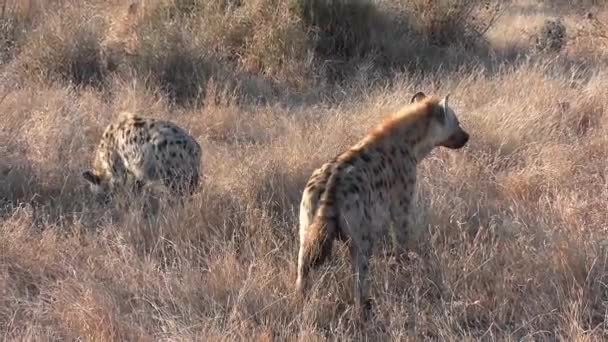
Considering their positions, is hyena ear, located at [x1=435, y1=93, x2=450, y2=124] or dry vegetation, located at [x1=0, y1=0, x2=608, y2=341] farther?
hyena ear, located at [x1=435, y1=93, x2=450, y2=124]

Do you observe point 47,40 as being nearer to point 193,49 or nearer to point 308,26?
point 193,49

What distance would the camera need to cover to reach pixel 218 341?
4516mm

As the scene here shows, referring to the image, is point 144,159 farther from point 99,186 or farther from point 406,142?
point 406,142

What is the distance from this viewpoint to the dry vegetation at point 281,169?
498 cm

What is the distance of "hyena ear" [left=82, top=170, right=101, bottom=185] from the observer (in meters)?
6.67

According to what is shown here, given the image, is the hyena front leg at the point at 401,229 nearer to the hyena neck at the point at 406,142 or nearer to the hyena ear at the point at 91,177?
the hyena neck at the point at 406,142

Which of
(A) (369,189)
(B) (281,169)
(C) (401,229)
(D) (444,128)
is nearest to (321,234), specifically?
(A) (369,189)

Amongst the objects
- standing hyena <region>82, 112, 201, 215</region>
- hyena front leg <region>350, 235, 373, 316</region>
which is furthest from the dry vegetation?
standing hyena <region>82, 112, 201, 215</region>

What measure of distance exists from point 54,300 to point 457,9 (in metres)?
9.38

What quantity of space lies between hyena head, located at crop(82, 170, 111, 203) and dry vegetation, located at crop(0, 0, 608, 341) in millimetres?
125

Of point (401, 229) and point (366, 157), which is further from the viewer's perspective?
point (401, 229)

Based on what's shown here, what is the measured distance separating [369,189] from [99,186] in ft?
8.65

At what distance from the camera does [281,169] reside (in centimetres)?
697

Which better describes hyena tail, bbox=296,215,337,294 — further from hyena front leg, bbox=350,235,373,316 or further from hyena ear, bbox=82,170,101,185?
hyena ear, bbox=82,170,101,185
